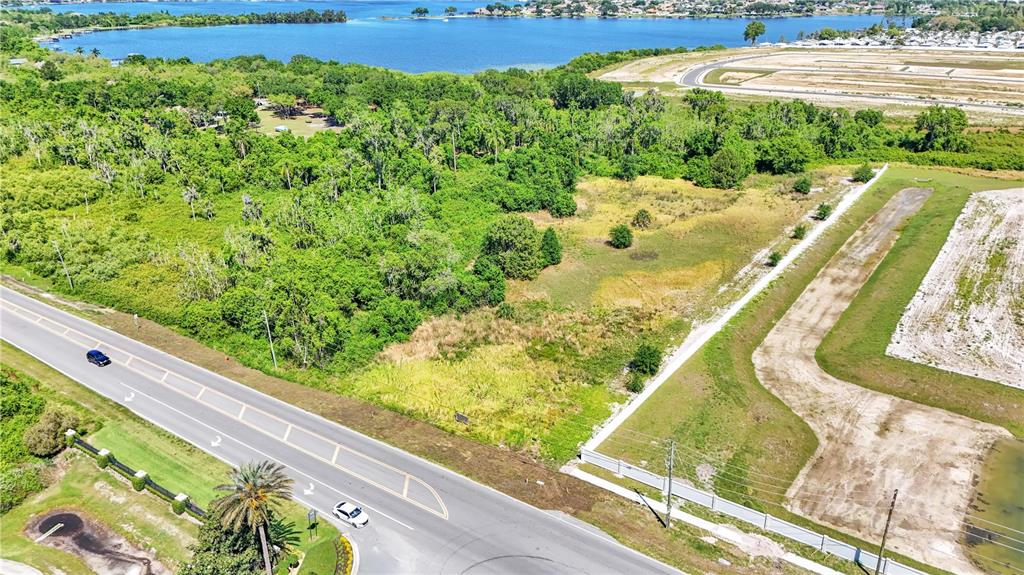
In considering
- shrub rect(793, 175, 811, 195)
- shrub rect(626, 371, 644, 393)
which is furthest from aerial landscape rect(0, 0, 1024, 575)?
shrub rect(793, 175, 811, 195)

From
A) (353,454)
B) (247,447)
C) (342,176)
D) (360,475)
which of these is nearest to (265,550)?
(360,475)

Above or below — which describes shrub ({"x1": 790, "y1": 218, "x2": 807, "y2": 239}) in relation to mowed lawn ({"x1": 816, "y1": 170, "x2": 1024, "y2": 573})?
above

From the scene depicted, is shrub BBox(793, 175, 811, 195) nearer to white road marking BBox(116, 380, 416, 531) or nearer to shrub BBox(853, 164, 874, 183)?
shrub BBox(853, 164, 874, 183)

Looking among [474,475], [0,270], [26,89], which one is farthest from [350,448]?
[26,89]

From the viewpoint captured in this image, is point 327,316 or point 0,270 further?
point 0,270

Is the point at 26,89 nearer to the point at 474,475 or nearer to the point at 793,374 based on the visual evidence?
the point at 474,475

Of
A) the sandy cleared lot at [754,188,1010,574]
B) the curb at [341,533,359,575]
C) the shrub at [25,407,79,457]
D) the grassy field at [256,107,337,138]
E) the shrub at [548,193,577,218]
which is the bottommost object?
the sandy cleared lot at [754,188,1010,574]

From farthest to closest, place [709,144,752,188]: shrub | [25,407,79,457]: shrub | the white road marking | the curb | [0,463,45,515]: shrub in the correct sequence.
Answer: [709,144,752,188]: shrub < [25,407,79,457]: shrub < [0,463,45,515]: shrub < the white road marking < the curb
